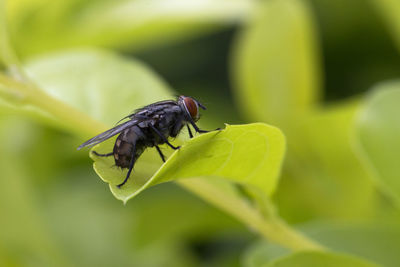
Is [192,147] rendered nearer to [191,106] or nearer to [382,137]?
[191,106]

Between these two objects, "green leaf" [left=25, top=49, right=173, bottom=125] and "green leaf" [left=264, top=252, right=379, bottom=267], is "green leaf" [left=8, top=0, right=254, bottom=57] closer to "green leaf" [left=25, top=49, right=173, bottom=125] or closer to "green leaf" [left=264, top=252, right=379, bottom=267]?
"green leaf" [left=25, top=49, right=173, bottom=125]

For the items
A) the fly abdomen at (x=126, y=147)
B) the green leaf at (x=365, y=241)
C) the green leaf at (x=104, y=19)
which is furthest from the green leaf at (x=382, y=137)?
the green leaf at (x=104, y=19)

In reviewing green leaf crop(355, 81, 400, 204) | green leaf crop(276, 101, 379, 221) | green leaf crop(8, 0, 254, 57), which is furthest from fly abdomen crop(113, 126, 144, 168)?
green leaf crop(8, 0, 254, 57)

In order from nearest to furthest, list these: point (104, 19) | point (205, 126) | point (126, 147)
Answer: point (126, 147)
point (205, 126)
point (104, 19)

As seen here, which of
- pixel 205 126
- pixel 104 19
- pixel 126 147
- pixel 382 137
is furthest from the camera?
pixel 104 19

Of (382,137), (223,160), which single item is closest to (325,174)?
(382,137)
